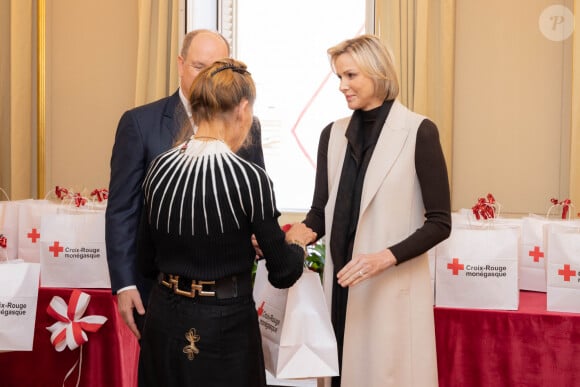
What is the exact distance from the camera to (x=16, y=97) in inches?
180

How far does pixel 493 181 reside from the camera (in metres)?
4.18

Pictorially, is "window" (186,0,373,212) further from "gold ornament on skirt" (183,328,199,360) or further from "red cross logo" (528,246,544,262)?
"gold ornament on skirt" (183,328,199,360)

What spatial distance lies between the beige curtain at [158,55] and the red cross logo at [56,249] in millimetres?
1923

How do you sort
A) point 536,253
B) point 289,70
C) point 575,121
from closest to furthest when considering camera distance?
point 536,253 → point 575,121 → point 289,70

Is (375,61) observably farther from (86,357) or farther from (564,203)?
(86,357)

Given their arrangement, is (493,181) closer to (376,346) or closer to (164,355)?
(376,346)

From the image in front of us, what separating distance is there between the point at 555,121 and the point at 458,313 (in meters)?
2.11

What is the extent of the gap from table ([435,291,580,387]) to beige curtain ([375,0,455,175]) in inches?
72.4

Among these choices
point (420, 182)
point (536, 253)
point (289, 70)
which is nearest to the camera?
point (420, 182)

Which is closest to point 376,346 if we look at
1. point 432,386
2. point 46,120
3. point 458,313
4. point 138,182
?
point 432,386

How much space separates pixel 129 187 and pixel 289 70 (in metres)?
2.78

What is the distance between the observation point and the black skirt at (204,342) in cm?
154

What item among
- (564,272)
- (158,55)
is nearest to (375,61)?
(564,272)

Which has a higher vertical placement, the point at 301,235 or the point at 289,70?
the point at 289,70
